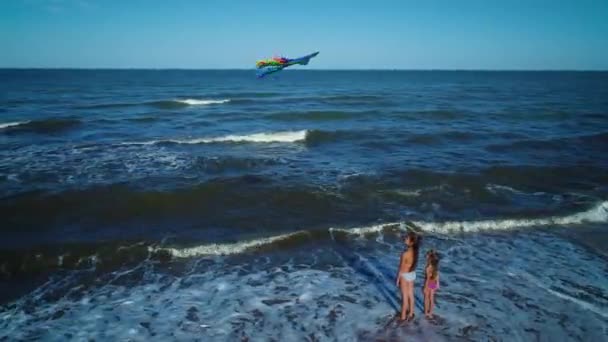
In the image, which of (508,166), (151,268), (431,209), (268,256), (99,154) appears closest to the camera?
(151,268)

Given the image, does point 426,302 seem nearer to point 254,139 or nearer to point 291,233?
Answer: point 291,233

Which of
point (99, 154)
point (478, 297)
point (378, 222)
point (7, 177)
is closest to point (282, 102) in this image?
point (99, 154)

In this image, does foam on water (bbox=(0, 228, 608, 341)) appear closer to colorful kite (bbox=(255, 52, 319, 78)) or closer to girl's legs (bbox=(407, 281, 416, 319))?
girl's legs (bbox=(407, 281, 416, 319))

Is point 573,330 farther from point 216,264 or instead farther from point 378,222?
point 216,264

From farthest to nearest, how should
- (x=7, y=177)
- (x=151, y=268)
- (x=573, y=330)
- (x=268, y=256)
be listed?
1. (x=7, y=177)
2. (x=268, y=256)
3. (x=151, y=268)
4. (x=573, y=330)

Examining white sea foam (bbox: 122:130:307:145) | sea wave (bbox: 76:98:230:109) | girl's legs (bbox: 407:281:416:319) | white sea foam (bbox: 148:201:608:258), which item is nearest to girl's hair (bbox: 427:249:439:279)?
girl's legs (bbox: 407:281:416:319)

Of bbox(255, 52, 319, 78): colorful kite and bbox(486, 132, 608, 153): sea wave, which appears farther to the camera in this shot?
bbox(486, 132, 608, 153): sea wave

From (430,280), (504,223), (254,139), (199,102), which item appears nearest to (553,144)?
(504,223)
